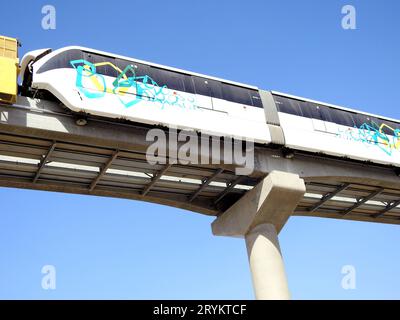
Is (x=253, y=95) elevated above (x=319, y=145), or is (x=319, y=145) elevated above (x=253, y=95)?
(x=253, y=95)

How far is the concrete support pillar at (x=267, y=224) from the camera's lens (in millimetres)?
20688

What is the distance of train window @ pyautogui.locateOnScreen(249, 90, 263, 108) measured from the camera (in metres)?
21.8

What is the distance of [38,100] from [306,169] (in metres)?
12.0

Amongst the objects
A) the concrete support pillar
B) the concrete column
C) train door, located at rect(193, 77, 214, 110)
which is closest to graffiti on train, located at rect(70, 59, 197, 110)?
train door, located at rect(193, 77, 214, 110)

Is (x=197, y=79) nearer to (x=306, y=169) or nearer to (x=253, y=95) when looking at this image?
(x=253, y=95)

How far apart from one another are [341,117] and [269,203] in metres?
6.04

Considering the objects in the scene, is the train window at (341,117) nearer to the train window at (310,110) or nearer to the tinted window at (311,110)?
the tinted window at (311,110)

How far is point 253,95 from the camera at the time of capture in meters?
22.0

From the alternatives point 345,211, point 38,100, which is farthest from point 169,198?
point 345,211

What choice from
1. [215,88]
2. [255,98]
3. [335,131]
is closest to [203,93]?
[215,88]

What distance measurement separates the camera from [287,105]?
2297 centimetres

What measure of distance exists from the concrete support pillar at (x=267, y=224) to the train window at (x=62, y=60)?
942 cm

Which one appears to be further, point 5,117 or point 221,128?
point 221,128

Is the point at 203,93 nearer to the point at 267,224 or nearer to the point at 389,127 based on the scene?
the point at 267,224
